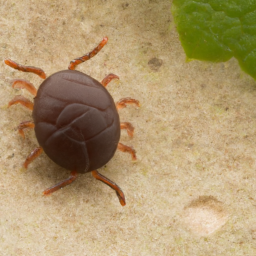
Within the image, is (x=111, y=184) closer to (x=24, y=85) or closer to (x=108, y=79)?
(x=108, y=79)

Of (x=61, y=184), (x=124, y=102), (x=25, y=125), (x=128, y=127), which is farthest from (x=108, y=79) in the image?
(x=61, y=184)

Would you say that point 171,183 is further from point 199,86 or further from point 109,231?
point 199,86

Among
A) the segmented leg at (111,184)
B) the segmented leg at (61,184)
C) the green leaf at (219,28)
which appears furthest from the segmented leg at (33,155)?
the green leaf at (219,28)

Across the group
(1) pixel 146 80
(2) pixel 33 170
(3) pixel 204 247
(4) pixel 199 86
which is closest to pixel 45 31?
(1) pixel 146 80

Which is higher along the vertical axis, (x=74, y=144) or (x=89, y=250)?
(x=74, y=144)

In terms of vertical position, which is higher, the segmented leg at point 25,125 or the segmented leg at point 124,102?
Answer: the segmented leg at point 124,102

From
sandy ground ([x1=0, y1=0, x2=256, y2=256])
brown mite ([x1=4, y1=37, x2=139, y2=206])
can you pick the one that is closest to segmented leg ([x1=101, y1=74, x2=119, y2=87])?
sandy ground ([x1=0, y1=0, x2=256, y2=256])

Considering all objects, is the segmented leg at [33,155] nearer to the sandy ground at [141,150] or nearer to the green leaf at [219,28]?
the sandy ground at [141,150]
